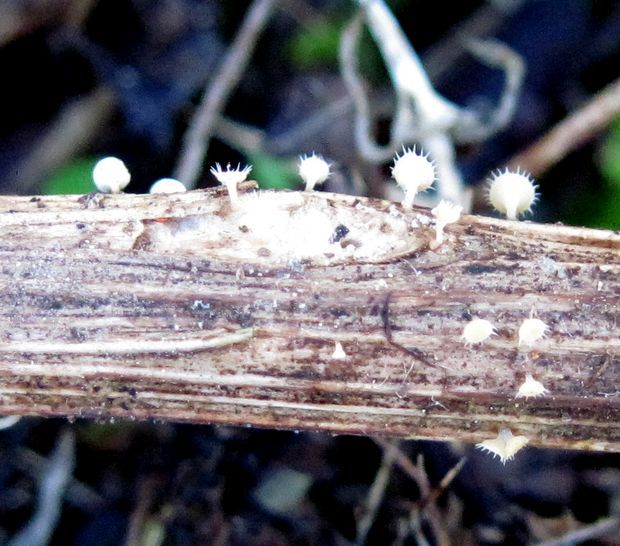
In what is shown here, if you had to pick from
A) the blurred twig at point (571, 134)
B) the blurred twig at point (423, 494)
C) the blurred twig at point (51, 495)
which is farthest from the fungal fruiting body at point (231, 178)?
the blurred twig at point (571, 134)

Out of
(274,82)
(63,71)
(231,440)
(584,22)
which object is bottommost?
(231,440)

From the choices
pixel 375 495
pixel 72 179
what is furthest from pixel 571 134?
pixel 72 179

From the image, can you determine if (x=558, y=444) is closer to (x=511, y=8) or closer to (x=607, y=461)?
(x=607, y=461)

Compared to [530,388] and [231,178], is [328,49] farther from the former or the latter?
[530,388]

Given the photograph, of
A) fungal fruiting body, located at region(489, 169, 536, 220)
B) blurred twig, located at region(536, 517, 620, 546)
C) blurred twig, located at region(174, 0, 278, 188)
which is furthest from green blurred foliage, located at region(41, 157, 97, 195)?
blurred twig, located at region(536, 517, 620, 546)

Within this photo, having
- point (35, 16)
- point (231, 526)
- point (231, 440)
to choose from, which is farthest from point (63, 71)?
point (231, 526)

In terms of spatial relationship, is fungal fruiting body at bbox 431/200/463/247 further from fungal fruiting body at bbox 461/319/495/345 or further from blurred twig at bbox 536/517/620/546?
blurred twig at bbox 536/517/620/546
